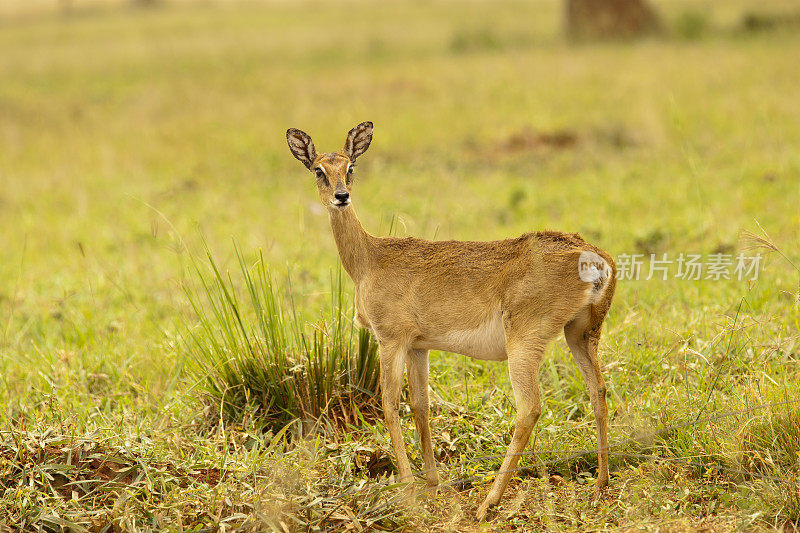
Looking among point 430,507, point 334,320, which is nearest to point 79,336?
point 334,320

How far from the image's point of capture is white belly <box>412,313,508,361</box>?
390 centimetres

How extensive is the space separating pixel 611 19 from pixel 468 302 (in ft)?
60.0

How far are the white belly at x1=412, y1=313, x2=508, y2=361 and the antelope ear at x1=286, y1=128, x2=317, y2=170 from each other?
1.06 m

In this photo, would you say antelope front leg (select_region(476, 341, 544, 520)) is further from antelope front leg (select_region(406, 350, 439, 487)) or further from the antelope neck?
the antelope neck

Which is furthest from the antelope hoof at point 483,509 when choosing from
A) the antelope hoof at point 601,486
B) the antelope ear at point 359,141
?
the antelope ear at point 359,141

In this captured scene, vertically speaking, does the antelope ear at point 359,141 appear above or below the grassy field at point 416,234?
above

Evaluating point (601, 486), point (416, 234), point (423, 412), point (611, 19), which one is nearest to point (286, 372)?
point (423, 412)

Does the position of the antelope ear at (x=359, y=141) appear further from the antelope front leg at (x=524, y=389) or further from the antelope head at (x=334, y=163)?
the antelope front leg at (x=524, y=389)

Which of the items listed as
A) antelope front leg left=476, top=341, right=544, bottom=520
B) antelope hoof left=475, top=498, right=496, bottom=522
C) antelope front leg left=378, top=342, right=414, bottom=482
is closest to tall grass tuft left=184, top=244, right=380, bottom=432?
antelope front leg left=378, top=342, right=414, bottom=482

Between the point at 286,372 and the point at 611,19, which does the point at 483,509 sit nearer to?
the point at 286,372

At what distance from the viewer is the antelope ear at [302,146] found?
4.19m

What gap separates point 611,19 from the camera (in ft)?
67.5

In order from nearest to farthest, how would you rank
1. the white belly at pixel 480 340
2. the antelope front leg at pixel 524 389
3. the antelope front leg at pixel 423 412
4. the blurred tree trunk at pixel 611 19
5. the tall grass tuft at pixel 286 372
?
1. the antelope front leg at pixel 524 389
2. the white belly at pixel 480 340
3. the antelope front leg at pixel 423 412
4. the tall grass tuft at pixel 286 372
5. the blurred tree trunk at pixel 611 19

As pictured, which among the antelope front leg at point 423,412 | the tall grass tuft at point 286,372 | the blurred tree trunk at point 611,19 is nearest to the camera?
the antelope front leg at point 423,412
